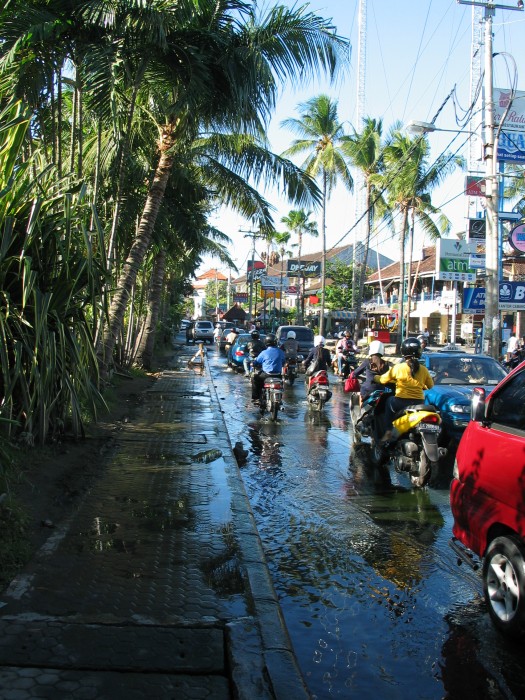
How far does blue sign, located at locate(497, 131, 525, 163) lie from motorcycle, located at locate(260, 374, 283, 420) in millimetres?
9667

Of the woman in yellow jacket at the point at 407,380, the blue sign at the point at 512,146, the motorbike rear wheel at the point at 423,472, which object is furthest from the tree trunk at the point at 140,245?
Result: the blue sign at the point at 512,146

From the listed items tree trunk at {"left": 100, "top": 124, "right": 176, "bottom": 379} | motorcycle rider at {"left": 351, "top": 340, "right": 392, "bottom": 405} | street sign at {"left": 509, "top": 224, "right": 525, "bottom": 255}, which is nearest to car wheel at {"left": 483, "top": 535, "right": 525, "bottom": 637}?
motorcycle rider at {"left": 351, "top": 340, "right": 392, "bottom": 405}

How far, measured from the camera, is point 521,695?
3.45 m

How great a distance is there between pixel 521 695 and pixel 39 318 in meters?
4.98

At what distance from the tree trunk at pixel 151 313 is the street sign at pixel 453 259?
10858 millimetres

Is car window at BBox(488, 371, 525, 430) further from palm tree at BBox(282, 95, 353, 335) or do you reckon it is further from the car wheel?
palm tree at BBox(282, 95, 353, 335)

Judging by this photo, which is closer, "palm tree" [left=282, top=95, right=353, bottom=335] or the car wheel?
the car wheel

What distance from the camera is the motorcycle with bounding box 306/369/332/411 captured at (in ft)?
47.5

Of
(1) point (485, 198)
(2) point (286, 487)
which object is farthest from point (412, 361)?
(1) point (485, 198)

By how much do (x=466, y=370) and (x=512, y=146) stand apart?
10133 millimetres

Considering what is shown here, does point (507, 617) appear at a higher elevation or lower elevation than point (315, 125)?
lower

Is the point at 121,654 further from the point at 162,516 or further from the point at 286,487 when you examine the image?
the point at 286,487

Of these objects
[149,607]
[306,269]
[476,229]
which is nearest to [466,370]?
[149,607]

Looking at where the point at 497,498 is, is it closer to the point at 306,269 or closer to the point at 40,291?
the point at 40,291
